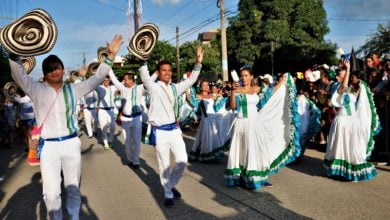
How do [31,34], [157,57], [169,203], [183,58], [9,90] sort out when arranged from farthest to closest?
[183,58] → [157,57] → [9,90] → [169,203] → [31,34]

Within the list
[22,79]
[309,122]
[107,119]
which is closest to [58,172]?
[22,79]

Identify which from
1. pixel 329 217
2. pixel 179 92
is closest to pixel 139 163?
pixel 179 92

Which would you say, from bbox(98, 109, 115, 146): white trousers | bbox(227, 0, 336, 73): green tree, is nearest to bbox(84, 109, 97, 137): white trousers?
bbox(98, 109, 115, 146): white trousers

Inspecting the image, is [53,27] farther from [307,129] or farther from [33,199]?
[307,129]

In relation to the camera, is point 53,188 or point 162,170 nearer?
point 53,188

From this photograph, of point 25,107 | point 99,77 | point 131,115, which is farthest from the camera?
point 25,107

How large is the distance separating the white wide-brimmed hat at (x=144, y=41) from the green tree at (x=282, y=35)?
75.4ft

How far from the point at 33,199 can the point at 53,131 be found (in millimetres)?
2613

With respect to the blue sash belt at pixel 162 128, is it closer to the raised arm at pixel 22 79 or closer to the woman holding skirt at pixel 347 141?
the raised arm at pixel 22 79

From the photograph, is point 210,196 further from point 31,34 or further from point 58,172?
point 31,34

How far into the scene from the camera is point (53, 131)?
3955 millimetres

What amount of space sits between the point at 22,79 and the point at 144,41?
193cm

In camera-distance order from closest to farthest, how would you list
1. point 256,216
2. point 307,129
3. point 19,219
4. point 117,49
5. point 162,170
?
point 117,49 < point 256,216 < point 19,219 < point 162,170 < point 307,129

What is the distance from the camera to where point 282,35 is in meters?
27.7
